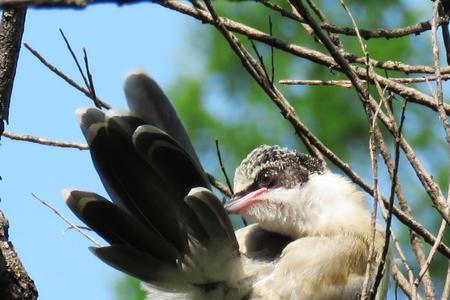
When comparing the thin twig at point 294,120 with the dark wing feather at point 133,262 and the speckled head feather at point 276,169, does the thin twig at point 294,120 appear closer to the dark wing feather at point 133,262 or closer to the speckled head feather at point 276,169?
the speckled head feather at point 276,169

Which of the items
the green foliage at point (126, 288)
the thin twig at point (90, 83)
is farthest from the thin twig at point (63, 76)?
the green foliage at point (126, 288)

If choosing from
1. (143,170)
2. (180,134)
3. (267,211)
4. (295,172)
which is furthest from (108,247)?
(295,172)

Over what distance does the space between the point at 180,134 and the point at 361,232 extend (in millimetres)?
805

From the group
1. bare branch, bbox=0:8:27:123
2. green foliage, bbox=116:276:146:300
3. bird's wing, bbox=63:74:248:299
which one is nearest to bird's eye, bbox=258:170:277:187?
bird's wing, bbox=63:74:248:299

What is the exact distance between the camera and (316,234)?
12.1 ft

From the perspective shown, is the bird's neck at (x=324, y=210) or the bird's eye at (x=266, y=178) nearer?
the bird's neck at (x=324, y=210)

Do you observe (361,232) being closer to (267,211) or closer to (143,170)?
(267,211)

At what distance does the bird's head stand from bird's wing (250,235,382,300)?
0.21m

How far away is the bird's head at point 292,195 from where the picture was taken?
149 inches

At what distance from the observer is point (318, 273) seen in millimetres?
3307

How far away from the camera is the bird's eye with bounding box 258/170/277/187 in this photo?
13.0 feet

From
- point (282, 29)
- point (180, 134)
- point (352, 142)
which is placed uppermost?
point (282, 29)

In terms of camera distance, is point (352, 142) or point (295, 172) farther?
point (352, 142)

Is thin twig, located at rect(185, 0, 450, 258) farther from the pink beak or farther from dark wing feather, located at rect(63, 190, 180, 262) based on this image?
dark wing feather, located at rect(63, 190, 180, 262)
